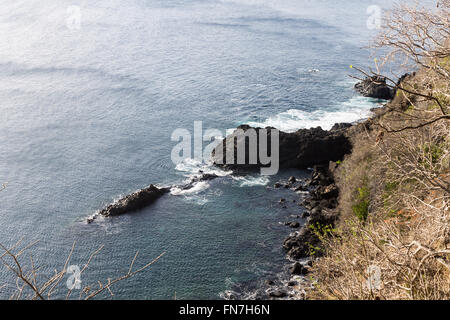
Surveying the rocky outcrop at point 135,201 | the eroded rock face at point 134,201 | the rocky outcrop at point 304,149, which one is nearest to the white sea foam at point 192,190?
the rocky outcrop at point 135,201

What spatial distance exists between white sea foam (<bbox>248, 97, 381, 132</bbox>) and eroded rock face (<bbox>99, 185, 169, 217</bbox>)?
2058 centimetres

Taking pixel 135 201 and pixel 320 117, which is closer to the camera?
pixel 135 201

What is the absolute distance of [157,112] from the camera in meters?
67.8

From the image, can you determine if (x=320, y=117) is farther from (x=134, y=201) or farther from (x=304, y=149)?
(x=134, y=201)

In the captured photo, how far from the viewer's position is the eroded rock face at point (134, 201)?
46.3 metres

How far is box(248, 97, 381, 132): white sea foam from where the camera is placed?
6234 cm

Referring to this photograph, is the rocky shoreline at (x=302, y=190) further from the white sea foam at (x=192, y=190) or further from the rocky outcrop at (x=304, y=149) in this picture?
the white sea foam at (x=192, y=190)

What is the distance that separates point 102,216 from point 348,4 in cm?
9976

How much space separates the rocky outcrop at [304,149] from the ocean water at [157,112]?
2.48 meters

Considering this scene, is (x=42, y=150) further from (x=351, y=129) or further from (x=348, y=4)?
(x=348, y=4)

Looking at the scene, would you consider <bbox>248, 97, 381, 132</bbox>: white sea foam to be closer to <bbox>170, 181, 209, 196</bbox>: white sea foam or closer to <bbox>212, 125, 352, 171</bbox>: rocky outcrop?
<bbox>212, 125, 352, 171</bbox>: rocky outcrop

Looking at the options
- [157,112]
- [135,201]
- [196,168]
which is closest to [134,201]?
[135,201]

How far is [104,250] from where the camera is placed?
136 feet

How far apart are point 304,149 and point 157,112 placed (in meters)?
25.8
